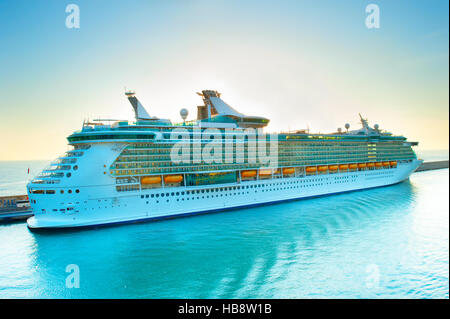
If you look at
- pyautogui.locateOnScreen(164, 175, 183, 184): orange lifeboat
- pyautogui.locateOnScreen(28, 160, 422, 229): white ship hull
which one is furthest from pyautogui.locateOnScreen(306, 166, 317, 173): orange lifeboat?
pyautogui.locateOnScreen(164, 175, 183, 184): orange lifeboat

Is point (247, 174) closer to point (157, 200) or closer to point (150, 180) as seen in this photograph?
point (157, 200)

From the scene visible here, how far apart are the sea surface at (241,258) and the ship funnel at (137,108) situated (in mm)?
11079

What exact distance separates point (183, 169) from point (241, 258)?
37.5ft

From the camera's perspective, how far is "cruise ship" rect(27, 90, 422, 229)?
19.1 meters

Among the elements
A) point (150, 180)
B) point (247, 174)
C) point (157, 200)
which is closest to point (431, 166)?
point (247, 174)

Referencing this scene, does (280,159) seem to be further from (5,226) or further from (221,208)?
(5,226)

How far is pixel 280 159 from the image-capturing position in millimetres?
29453

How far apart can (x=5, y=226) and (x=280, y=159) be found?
26957mm

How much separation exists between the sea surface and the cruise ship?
1775 millimetres

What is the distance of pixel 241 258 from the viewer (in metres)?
14.1

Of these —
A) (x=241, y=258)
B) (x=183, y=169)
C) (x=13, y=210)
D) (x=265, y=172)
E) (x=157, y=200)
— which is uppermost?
(x=183, y=169)

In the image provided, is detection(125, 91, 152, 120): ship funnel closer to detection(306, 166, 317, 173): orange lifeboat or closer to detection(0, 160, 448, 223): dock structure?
detection(0, 160, 448, 223): dock structure
